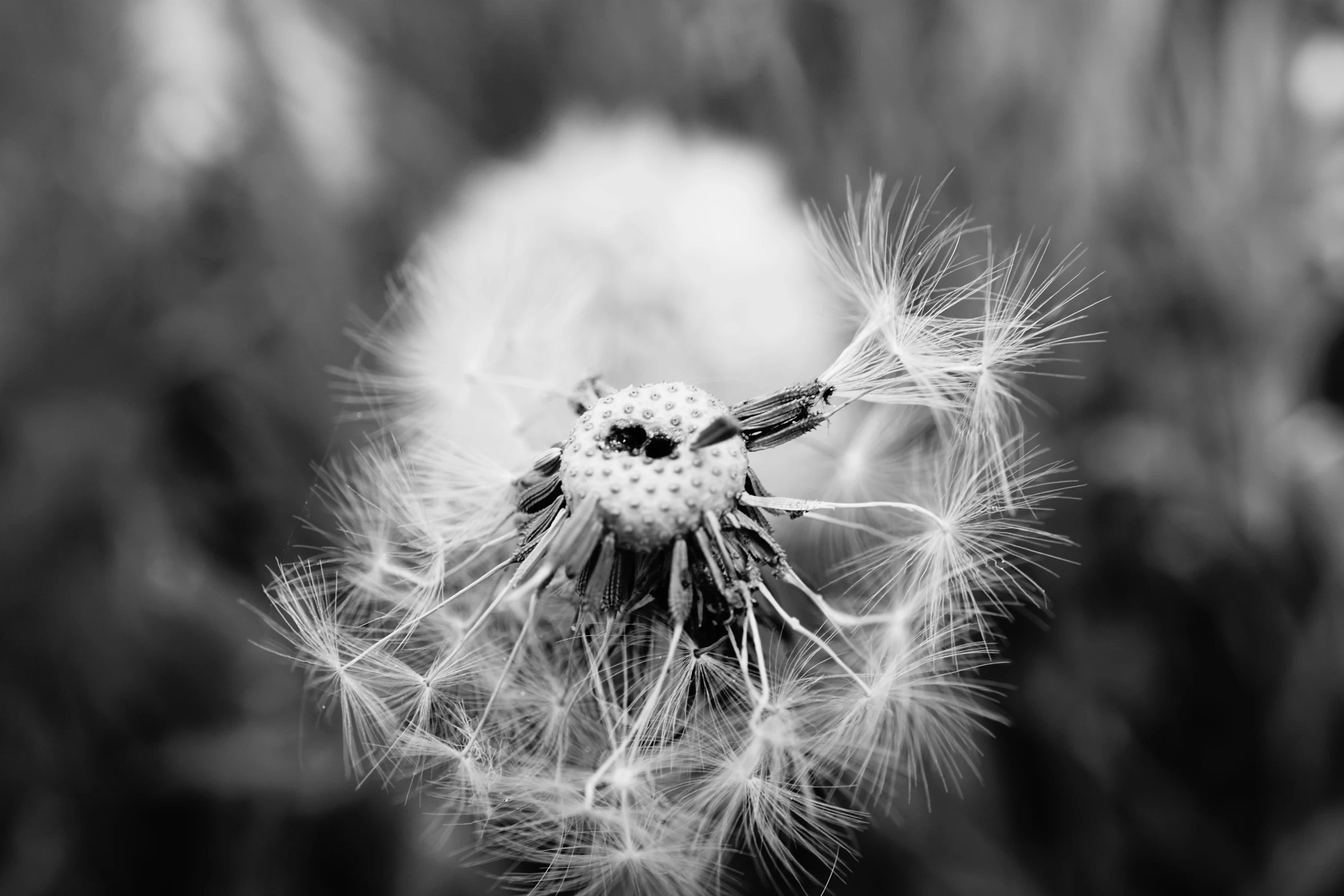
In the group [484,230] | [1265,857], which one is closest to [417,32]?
[484,230]

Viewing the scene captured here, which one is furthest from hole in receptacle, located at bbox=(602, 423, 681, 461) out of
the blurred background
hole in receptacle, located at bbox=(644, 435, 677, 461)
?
the blurred background

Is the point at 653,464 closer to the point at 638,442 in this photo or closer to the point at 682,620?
the point at 638,442

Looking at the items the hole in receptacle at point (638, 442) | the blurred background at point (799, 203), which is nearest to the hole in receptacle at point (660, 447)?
the hole in receptacle at point (638, 442)

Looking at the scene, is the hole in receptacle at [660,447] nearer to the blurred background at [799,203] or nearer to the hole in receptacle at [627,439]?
the hole in receptacle at [627,439]

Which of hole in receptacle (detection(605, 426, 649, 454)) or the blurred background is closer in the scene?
hole in receptacle (detection(605, 426, 649, 454))

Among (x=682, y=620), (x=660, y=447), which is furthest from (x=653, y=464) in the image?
(x=682, y=620)

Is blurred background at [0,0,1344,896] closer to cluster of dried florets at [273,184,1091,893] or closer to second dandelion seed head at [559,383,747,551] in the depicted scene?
cluster of dried florets at [273,184,1091,893]
